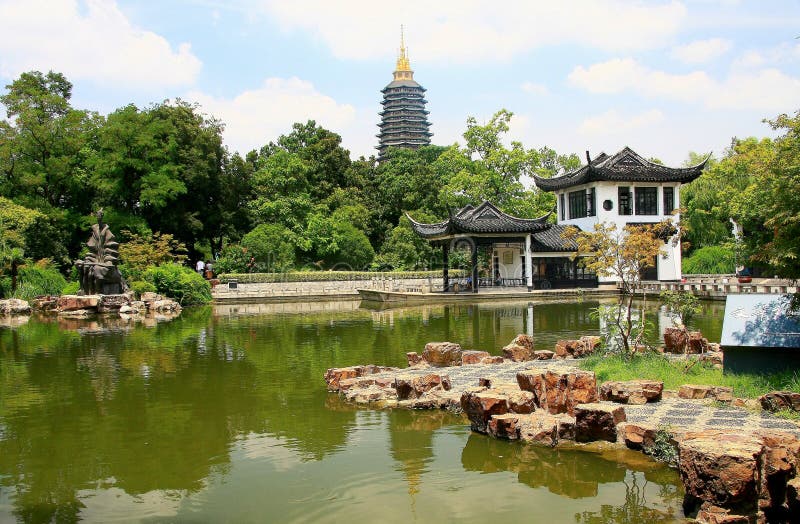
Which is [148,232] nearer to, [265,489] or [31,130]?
[31,130]

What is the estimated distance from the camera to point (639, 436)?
7.16 meters

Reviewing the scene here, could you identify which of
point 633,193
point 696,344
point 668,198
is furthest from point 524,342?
point 668,198

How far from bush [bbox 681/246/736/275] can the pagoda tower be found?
39.1 meters

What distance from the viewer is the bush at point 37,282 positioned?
26.7m

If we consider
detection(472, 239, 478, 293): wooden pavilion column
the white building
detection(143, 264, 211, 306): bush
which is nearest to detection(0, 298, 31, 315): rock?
detection(143, 264, 211, 306): bush

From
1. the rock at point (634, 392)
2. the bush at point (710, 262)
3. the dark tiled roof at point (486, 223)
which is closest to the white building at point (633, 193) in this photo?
the bush at point (710, 262)

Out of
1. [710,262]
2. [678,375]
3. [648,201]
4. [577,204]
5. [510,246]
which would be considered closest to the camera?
[678,375]

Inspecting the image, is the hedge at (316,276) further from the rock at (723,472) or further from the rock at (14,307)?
the rock at (723,472)

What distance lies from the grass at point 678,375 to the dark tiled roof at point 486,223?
19526mm

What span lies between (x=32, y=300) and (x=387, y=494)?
2421 centimetres

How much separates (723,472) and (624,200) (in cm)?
2949

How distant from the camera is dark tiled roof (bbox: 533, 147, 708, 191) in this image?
3228cm

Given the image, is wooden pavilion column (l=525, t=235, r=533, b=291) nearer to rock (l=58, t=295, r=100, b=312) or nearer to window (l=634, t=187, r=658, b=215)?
window (l=634, t=187, r=658, b=215)

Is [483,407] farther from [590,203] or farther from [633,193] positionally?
[633,193]
